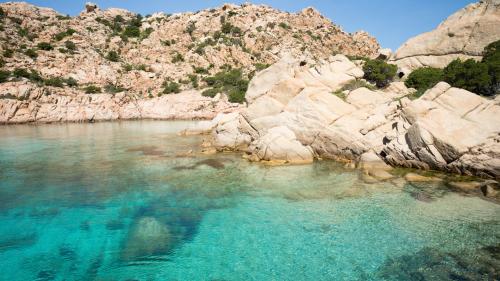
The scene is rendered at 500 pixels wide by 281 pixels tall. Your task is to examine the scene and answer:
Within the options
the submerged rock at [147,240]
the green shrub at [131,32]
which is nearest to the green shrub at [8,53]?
the green shrub at [131,32]

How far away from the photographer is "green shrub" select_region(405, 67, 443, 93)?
2772 cm

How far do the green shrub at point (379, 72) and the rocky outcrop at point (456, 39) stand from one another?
10.4 feet

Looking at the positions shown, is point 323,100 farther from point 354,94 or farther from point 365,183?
point 365,183

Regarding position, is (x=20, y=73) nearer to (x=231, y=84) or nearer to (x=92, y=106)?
(x=92, y=106)

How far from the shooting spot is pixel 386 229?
11336 mm

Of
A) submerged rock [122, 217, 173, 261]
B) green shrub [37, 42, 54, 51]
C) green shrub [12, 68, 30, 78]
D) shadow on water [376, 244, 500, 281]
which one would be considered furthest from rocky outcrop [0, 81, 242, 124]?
shadow on water [376, 244, 500, 281]

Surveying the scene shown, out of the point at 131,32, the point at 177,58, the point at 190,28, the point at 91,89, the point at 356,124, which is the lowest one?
the point at 356,124

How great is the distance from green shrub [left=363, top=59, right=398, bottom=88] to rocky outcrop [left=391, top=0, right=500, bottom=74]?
125 inches

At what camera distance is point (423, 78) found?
28.5 metres

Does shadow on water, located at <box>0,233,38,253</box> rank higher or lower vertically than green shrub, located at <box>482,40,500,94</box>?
lower

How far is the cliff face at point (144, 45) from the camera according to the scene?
5731cm

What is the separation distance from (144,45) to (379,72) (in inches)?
2255

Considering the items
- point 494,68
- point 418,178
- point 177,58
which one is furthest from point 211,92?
point 418,178

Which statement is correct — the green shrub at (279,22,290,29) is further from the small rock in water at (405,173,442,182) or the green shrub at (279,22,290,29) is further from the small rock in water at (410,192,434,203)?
the small rock in water at (410,192,434,203)
